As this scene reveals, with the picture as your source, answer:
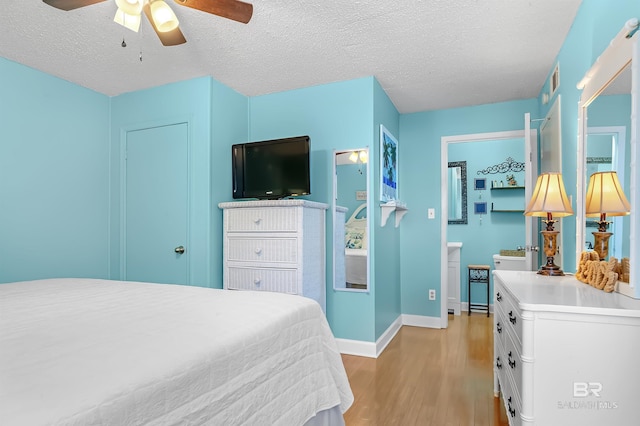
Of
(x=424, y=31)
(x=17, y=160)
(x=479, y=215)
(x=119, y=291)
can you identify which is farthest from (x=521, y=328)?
(x=479, y=215)

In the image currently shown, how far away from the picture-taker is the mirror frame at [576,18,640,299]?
1371 mm

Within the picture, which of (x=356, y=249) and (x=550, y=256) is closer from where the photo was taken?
(x=550, y=256)

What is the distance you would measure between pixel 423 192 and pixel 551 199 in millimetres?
2010

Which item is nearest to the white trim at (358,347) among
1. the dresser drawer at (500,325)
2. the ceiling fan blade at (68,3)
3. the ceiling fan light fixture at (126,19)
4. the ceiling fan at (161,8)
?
the dresser drawer at (500,325)

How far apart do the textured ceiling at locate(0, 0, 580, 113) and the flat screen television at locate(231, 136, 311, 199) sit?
58cm

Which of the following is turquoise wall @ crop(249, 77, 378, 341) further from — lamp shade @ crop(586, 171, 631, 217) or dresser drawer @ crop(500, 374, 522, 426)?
lamp shade @ crop(586, 171, 631, 217)

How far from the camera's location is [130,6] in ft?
5.52

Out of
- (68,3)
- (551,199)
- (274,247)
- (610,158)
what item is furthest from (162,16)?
(551,199)

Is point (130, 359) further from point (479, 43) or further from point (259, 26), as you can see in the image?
point (479, 43)

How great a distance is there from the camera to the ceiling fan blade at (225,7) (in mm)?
1713

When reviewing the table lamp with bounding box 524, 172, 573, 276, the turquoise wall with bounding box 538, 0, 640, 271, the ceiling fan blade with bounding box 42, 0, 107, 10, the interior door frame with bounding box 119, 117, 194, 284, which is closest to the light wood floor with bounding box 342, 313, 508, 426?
the table lamp with bounding box 524, 172, 573, 276

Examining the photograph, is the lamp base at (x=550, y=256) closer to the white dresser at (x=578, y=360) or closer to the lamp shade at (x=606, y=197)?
the lamp shade at (x=606, y=197)

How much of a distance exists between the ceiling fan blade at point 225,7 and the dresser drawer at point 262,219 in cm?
138

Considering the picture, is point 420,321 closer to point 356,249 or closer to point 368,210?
point 356,249
